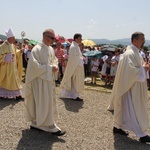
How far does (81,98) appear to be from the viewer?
8664 mm

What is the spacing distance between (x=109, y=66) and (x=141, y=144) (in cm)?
703

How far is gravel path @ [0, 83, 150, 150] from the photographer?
15.6 ft

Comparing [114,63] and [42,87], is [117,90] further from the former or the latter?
[114,63]

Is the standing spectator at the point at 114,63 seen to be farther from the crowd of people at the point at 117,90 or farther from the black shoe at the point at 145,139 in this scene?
the black shoe at the point at 145,139

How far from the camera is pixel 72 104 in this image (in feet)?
25.5

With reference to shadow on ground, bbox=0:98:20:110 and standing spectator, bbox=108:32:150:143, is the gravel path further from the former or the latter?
standing spectator, bbox=108:32:150:143

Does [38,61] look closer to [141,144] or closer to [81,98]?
[141,144]

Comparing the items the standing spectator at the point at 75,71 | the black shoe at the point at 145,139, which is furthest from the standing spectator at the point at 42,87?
the standing spectator at the point at 75,71

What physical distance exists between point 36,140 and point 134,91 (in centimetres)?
204

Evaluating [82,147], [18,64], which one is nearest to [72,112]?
[82,147]

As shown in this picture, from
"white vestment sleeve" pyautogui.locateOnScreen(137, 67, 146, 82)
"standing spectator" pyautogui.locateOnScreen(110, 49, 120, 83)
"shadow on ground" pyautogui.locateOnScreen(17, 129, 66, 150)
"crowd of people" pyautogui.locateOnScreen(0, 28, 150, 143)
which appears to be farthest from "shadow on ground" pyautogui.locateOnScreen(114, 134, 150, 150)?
"standing spectator" pyautogui.locateOnScreen(110, 49, 120, 83)

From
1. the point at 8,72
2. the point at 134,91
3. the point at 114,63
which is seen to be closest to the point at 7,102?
the point at 8,72

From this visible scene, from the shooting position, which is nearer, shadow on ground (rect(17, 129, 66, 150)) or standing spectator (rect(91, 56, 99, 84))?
shadow on ground (rect(17, 129, 66, 150))

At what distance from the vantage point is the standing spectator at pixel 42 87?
4977 mm
